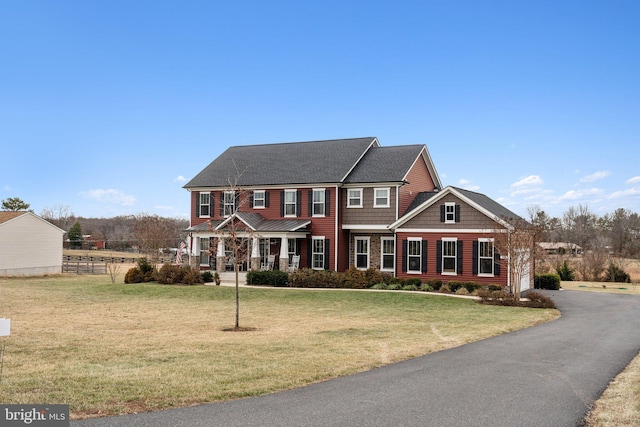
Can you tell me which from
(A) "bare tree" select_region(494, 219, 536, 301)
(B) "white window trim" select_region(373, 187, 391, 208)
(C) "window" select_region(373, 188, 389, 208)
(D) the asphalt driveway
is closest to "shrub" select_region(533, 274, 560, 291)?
(A) "bare tree" select_region(494, 219, 536, 301)

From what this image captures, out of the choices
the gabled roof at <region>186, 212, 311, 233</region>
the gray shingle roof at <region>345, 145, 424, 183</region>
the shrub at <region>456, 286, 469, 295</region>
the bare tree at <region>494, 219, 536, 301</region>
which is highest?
the gray shingle roof at <region>345, 145, 424, 183</region>

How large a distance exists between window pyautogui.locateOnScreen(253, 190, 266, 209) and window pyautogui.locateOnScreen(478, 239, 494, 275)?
1435cm

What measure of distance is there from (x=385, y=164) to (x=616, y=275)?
70.3 ft

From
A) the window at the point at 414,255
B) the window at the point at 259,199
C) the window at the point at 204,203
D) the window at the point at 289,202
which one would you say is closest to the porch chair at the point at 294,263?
the window at the point at 289,202

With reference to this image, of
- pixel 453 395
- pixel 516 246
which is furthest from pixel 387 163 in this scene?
pixel 453 395

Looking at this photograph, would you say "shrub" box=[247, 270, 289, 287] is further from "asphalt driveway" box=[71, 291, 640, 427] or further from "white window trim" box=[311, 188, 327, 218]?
"asphalt driveway" box=[71, 291, 640, 427]

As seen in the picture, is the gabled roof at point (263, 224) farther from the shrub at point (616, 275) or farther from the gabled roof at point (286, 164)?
the shrub at point (616, 275)

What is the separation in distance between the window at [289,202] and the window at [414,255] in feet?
26.7

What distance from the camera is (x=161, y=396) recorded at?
8.96 m

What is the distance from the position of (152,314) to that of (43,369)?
10.5 metres

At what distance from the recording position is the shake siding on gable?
3425 cm

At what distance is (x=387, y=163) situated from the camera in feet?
117

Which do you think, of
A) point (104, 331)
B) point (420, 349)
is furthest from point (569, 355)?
point (104, 331)

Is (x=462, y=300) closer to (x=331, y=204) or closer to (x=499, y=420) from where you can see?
(x=331, y=204)
